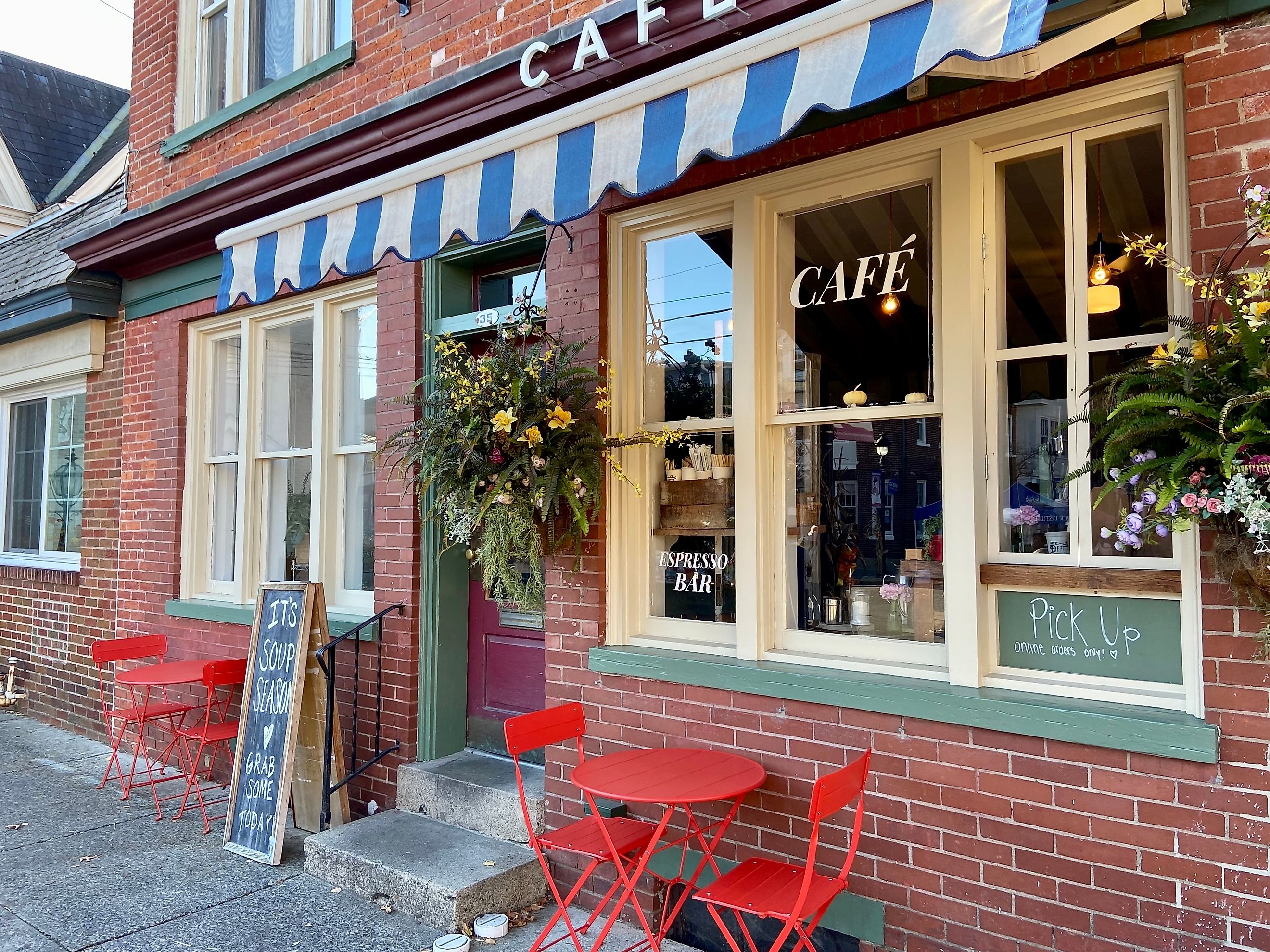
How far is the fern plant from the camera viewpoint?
3885 mm

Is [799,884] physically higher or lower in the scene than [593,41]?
Answer: lower

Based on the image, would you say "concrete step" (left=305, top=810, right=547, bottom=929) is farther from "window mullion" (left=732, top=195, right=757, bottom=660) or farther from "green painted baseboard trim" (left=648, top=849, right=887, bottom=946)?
"window mullion" (left=732, top=195, right=757, bottom=660)

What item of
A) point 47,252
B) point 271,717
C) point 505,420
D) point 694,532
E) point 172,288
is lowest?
point 271,717

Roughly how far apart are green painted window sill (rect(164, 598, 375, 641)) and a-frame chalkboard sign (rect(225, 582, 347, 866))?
0.24 metres

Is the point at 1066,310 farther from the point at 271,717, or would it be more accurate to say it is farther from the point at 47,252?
the point at 47,252

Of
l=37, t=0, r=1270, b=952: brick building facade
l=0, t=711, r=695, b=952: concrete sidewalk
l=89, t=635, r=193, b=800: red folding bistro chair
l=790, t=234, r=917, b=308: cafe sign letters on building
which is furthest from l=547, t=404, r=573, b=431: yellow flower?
l=89, t=635, r=193, b=800: red folding bistro chair

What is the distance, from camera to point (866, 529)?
3.62m

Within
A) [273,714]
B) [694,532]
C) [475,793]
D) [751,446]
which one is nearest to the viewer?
[751,446]

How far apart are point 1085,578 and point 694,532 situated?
166cm

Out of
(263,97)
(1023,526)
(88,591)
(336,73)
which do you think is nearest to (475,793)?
(1023,526)

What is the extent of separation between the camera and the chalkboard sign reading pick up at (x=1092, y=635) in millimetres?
2869

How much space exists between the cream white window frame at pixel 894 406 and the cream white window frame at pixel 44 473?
553 centimetres

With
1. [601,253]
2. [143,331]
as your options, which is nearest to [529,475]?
[601,253]

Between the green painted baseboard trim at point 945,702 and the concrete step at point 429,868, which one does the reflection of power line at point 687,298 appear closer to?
the green painted baseboard trim at point 945,702
